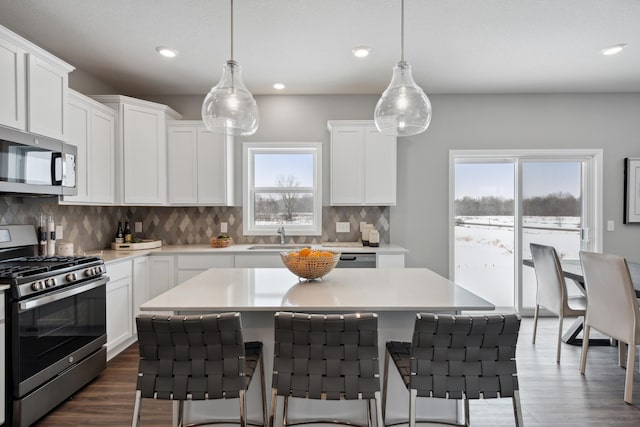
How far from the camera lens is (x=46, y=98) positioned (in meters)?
2.67

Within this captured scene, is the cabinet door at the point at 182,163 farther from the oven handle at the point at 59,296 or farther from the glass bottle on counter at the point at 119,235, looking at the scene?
the oven handle at the point at 59,296

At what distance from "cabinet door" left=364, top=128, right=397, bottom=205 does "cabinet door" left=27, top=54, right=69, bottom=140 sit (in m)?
2.81

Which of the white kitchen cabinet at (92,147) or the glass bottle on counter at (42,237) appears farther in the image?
the white kitchen cabinet at (92,147)

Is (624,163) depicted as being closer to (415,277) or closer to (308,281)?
(415,277)

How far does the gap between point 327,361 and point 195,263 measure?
2730 mm

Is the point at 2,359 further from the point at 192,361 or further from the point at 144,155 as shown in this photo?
the point at 144,155

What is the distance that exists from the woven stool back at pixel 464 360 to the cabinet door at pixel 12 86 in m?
2.68

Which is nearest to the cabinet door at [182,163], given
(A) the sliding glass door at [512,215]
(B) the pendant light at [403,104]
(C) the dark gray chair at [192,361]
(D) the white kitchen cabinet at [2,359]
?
(D) the white kitchen cabinet at [2,359]

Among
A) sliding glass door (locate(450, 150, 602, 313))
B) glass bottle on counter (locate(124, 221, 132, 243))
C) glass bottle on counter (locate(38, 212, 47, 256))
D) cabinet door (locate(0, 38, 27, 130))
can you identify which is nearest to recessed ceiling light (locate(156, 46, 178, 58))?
cabinet door (locate(0, 38, 27, 130))

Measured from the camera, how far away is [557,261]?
10.7ft

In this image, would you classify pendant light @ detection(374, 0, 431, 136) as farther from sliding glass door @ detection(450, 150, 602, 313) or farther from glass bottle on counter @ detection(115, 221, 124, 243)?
glass bottle on counter @ detection(115, 221, 124, 243)

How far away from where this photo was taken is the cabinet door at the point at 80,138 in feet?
10.3

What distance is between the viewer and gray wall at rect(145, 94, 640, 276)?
4.55 m

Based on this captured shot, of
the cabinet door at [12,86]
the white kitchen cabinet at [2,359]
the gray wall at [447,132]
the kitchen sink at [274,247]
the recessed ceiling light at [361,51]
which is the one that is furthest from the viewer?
the gray wall at [447,132]
